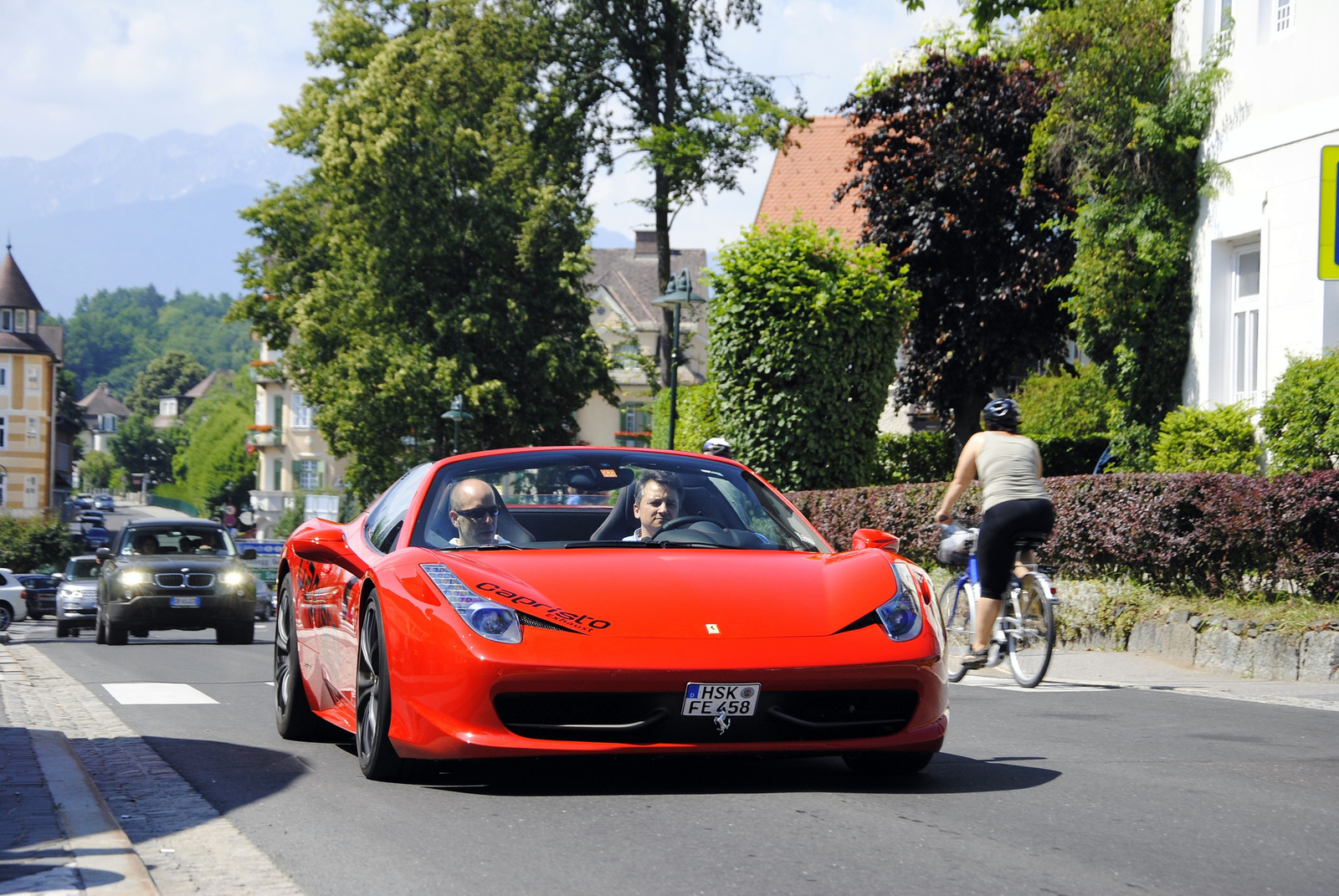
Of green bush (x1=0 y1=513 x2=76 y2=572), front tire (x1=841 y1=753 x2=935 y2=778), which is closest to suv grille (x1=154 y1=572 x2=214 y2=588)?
front tire (x1=841 y1=753 x2=935 y2=778)

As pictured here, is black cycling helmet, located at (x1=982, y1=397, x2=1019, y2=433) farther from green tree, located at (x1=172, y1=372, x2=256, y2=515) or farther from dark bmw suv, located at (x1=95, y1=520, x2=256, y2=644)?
green tree, located at (x1=172, y1=372, x2=256, y2=515)

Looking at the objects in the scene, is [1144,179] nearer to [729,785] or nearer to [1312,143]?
[1312,143]

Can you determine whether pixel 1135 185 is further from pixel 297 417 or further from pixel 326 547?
pixel 297 417

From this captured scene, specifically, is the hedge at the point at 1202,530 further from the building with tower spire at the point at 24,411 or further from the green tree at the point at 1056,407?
the building with tower spire at the point at 24,411

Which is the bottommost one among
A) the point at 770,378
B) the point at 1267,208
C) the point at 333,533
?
the point at 333,533

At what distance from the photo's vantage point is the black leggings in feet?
35.1

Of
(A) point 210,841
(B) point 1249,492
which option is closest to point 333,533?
(A) point 210,841

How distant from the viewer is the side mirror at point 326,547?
A: 7.00m

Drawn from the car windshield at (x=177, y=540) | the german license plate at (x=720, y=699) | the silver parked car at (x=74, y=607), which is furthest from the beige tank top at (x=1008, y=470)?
the silver parked car at (x=74, y=607)

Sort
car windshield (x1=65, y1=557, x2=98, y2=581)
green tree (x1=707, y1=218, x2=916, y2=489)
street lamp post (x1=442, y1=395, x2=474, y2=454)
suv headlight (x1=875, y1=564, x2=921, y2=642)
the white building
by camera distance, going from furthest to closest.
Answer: street lamp post (x1=442, y1=395, x2=474, y2=454) < car windshield (x1=65, y1=557, x2=98, y2=581) < green tree (x1=707, y1=218, x2=916, y2=489) < the white building < suv headlight (x1=875, y1=564, x2=921, y2=642)

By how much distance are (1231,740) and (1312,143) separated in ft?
40.2

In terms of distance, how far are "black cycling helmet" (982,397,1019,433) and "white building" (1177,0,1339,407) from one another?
7727mm

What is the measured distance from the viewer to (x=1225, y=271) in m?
20.9

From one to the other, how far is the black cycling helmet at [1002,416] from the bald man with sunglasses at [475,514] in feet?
16.0
